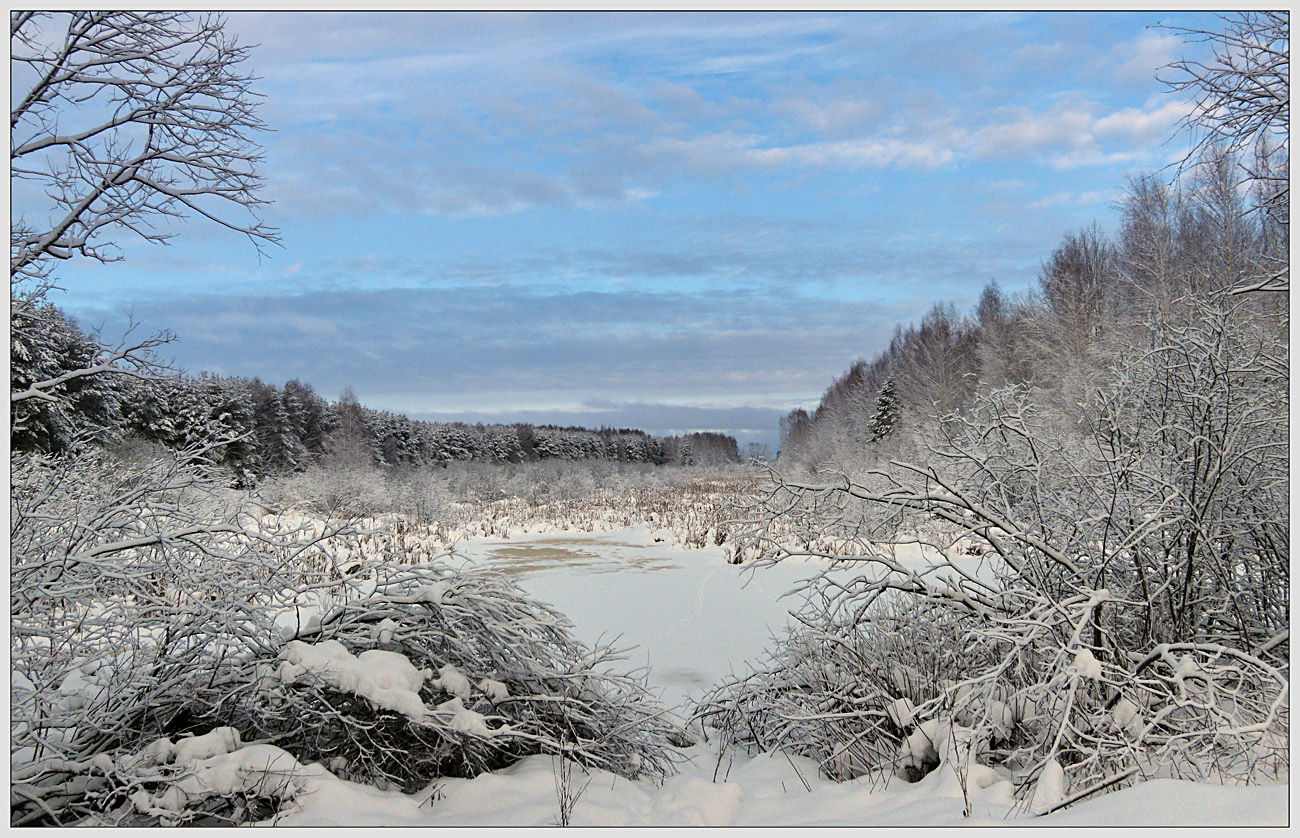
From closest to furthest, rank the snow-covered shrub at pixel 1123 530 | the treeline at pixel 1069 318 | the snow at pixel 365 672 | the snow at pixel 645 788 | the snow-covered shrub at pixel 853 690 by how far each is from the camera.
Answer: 1. the snow at pixel 645 788
2. the snow at pixel 365 672
3. the snow-covered shrub at pixel 1123 530
4. the snow-covered shrub at pixel 853 690
5. the treeline at pixel 1069 318

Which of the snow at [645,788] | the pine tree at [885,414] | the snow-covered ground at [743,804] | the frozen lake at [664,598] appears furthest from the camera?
the pine tree at [885,414]

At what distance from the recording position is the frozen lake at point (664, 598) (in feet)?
23.5

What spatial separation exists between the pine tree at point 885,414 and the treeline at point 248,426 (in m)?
25.0

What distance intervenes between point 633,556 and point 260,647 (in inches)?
423

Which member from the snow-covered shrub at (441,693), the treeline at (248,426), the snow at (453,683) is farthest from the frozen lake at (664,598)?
the treeline at (248,426)

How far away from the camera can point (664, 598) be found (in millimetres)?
10266

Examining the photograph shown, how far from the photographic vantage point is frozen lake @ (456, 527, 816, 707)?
7176mm

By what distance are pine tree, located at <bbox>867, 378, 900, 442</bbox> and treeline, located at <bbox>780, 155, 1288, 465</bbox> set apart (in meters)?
0.07

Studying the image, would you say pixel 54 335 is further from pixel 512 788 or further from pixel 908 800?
pixel 908 800

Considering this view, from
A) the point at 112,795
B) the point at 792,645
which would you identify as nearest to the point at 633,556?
the point at 792,645

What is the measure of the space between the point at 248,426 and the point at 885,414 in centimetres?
2798

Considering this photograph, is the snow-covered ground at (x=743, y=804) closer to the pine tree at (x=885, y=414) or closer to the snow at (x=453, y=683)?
the snow at (x=453, y=683)

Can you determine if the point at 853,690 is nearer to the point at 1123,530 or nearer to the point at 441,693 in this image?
the point at 1123,530

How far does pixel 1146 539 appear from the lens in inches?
181
